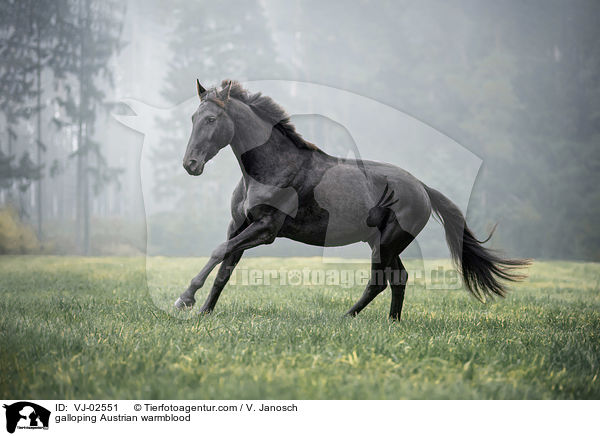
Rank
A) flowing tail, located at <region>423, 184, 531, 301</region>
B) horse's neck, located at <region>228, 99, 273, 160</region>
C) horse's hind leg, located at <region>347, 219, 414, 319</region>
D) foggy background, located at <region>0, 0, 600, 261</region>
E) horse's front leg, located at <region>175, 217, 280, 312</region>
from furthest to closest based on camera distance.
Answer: foggy background, located at <region>0, 0, 600, 261</region> < flowing tail, located at <region>423, 184, 531, 301</region> < horse's hind leg, located at <region>347, 219, 414, 319</region> < horse's neck, located at <region>228, 99, 273, 160</region> < horse's front leg, located at <region>175, 217, 280, 312</region>

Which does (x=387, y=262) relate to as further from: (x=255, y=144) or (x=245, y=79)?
(x=245, y=79)

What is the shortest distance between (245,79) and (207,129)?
14.6 m

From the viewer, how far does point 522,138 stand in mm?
19844

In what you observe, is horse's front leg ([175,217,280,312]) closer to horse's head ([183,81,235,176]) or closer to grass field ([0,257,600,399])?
grass field ([0,257,600,399])

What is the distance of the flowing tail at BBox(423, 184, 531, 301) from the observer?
16.5 feet

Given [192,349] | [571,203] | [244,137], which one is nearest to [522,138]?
[571,203]

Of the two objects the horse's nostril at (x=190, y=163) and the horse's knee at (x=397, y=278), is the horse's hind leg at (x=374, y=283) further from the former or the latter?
the horse's nostril at (x=190, y=163)

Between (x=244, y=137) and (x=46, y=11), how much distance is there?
16.1 metres

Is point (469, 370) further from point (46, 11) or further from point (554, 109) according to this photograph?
point (554, 109)

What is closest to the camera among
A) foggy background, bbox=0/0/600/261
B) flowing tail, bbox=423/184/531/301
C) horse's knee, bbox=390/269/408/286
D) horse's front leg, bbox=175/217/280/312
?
horse's front leg, bbox=175/217/280/312
